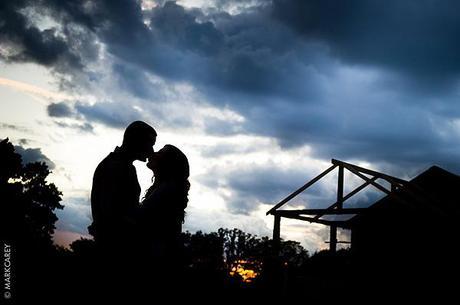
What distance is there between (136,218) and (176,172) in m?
0.52

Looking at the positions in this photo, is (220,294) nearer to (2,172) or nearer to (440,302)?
(440,302)

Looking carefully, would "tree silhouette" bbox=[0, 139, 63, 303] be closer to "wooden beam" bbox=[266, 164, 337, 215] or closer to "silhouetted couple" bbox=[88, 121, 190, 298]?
"wooden beam" bbox=[266, 164, 337, 215]

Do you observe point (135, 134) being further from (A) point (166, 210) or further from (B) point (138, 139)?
(A) point (166, 210)

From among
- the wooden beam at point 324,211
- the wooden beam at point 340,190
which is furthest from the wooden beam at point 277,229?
the wooden beam at point 340,190

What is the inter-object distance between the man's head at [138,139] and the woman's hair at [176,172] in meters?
0.17

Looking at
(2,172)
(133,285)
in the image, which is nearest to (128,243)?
(133,285)

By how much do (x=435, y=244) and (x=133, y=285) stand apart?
45.0ft

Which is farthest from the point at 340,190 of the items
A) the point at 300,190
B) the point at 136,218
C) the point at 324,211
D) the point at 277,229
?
the point at 136,218

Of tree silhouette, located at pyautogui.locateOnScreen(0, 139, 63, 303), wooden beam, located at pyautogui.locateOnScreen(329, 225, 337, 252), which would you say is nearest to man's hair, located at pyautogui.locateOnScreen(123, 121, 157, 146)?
wooden beam, located at pyautogui.locateOnScreen(329, 225, 337, 252)

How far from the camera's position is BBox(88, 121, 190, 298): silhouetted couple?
2625 mm

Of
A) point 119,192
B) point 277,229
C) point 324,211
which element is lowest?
point 119,192

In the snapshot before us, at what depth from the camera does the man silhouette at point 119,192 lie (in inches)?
104

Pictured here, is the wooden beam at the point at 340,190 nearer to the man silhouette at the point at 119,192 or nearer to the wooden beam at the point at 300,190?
the wooden beam at the point at 300,190

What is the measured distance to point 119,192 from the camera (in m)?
2.75
